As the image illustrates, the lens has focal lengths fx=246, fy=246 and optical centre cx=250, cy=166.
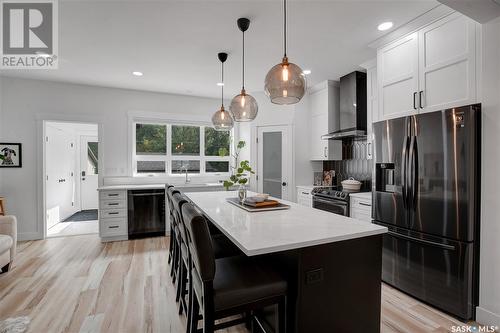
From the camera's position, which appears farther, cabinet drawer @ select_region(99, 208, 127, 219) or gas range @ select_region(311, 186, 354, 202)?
cabinet drawer @ select_region(99, 208, 127, 219)

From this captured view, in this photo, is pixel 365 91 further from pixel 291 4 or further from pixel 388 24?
pixel 291 4

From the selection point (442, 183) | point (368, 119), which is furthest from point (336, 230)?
point (368, 119)

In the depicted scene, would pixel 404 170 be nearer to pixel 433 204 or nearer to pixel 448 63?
pixel 433 204

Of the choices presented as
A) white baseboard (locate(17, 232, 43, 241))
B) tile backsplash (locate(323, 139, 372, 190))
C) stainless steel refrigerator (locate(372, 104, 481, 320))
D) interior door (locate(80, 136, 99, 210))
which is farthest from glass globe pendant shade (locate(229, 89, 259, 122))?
interior door (locate(80, 136, 99, 210))

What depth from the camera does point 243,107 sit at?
251 centimetres

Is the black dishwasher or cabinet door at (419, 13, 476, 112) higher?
cabinet door at (419, 13, 476, 112)

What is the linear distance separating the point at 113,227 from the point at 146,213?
1.79 ft

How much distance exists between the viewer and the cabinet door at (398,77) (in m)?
2.45

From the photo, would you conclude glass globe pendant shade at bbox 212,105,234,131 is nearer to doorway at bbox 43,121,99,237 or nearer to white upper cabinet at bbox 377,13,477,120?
white upper cabinet at bbox 377,13,477,120

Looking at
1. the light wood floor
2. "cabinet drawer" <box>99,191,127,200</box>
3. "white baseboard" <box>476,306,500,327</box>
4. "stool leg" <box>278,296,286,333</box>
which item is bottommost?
the light wood floor

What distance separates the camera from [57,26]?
2.49 metres

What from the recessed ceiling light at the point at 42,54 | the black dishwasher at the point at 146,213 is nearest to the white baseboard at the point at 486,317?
the black dishwasher at the point at 146,213

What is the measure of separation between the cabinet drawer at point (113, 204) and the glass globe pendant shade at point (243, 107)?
9.26 ft

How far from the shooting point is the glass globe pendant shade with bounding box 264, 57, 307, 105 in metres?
1.75
